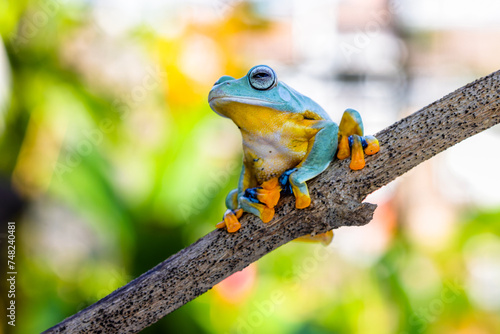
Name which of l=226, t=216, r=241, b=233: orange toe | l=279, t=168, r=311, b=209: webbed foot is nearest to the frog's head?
l=279, t=168, r=311, b=209: webbed foot

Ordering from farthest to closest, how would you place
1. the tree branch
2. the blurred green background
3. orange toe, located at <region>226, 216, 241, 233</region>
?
the blurred green background < orange toe, located at <region>226, 216, 241, 233</region> < the tree branch

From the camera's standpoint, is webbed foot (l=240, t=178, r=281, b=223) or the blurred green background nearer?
webbed foot (l=240, t=178, r=281, b=223)

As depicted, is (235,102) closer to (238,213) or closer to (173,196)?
(238,213)

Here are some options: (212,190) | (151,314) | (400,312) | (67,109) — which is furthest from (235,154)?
(151,314)

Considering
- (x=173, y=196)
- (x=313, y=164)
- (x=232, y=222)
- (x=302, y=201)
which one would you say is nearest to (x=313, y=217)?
(x=302, y=201)

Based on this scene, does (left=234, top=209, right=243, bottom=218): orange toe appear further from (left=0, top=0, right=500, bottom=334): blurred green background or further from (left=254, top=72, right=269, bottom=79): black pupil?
(left=0, top=0, right=500, bottom=334): blurred green background

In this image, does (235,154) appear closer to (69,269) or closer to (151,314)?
(69,269)
